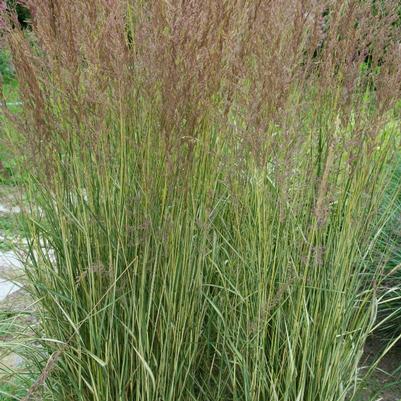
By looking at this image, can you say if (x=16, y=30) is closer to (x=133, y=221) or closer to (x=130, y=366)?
(x=133, y=221)

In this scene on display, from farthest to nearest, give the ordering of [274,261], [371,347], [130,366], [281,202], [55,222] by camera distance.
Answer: [371,347] < [55,222] < [130,366] < [274,261] < [281,202]

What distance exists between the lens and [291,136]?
1665mm

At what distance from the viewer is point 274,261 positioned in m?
1.78

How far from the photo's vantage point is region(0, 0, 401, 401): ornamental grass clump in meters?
1.68

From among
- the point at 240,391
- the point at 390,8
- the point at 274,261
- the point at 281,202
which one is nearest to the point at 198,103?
the point at 281,202

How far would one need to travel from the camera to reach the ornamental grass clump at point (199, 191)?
1.68 m

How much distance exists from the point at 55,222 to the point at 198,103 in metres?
0.73

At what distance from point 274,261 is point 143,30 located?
2.44 feet

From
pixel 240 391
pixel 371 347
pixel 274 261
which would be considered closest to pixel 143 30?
pixel 274 261

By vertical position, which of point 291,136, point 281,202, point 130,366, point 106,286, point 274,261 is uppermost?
point 291,136

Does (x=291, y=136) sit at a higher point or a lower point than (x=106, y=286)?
higher

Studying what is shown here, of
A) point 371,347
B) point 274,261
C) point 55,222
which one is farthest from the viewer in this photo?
point 371,347

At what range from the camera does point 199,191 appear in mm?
1899

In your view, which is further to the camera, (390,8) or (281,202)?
(390,8)
